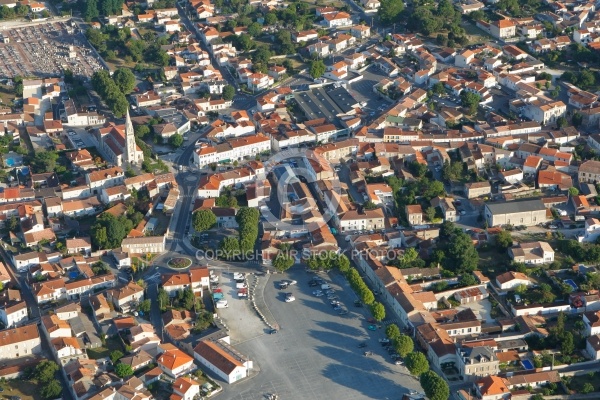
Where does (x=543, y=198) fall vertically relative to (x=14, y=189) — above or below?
below

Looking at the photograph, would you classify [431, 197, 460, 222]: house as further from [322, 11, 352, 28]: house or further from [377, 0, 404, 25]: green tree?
[322, 11, 352, 28]: house

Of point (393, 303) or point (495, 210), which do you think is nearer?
point (393, 303)

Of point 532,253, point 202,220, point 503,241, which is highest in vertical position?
point 202,220

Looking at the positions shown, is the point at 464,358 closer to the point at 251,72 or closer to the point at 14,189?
the point at 14,189

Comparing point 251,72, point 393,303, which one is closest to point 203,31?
point 251,72

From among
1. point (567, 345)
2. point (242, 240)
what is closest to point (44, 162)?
point (242, 240)

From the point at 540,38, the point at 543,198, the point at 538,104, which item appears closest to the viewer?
the point at 543,198

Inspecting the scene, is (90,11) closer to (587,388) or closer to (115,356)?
(115,356)
